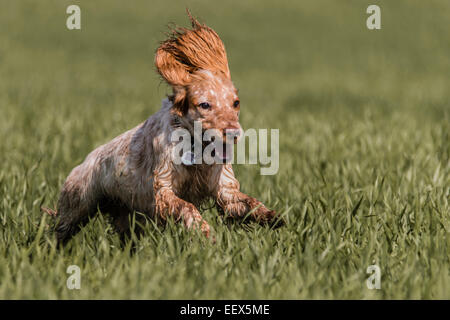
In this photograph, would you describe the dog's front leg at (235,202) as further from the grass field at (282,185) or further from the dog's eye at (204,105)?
the dog's eye at (204,105)

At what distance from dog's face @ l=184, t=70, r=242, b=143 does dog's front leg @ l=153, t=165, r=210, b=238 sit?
0.37 metres

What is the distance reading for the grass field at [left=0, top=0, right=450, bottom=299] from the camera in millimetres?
3254

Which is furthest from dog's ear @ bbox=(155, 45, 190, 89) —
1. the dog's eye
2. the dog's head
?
the dog's eye

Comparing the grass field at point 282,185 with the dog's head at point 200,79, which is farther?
the dog's head at point 200,79

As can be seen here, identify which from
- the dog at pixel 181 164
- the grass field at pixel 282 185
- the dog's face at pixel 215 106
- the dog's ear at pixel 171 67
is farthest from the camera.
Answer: the dog's ear at pixel 171 67

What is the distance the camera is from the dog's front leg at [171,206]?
139 inches

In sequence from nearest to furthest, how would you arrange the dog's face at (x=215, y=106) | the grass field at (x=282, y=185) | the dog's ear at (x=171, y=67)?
the grass field at (x=282, y=185) < the dog's face at (x=215, y=106) < the dog's ear at (x=171, y=67)

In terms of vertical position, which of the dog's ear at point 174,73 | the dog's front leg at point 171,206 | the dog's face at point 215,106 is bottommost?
the dog's front leg at point 171,206

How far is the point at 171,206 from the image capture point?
3.57 metres

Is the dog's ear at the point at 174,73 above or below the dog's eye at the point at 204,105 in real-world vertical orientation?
above

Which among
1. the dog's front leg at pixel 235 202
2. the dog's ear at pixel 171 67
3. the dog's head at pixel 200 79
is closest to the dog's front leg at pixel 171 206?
the dog's front leg at pixel 235 202

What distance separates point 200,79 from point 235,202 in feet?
2.37

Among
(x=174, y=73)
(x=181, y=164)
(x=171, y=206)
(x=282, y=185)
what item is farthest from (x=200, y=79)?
(x=282, y=185)

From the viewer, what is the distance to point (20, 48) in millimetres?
18641
